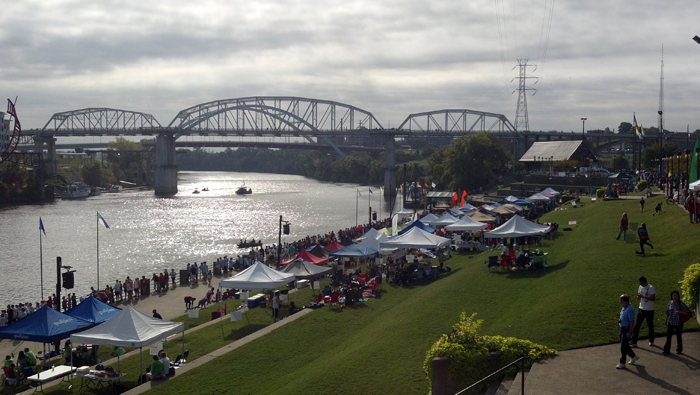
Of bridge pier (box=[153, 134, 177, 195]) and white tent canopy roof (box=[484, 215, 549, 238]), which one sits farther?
bridge pier (box=[153, 134, 177, 195])

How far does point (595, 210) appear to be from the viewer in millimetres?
31422

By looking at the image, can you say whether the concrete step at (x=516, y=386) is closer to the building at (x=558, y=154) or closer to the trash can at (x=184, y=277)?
the trash can at (x=184, y=277)

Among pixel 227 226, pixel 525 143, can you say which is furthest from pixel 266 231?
pixel 525 143

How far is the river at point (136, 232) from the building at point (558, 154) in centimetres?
2060

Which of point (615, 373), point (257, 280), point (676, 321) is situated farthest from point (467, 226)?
point (615, 373)

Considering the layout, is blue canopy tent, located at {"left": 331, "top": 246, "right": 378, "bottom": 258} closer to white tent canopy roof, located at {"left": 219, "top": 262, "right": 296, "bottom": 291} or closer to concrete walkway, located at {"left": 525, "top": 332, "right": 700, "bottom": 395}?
white tent canopy roof, located at {"left": 219, "top": 262, "right": 296, "bottom": 291}

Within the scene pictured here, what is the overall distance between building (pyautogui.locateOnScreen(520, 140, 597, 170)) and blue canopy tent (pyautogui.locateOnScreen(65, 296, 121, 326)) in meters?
Answer: 55.6

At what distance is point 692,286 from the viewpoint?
1097cm

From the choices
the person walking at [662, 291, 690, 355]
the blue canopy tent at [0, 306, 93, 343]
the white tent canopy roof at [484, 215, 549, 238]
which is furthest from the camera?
the white tent canopy roof at [484, 215, 549, 238]

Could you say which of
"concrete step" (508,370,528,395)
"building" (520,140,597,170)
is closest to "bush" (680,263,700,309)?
"concrete step" (508,370,528,395)

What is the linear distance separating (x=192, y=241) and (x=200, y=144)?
95317 mm

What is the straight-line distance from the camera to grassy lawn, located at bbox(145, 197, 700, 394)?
11234 mm

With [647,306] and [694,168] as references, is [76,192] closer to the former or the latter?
[694,168]

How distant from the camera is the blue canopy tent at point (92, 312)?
16656mm
